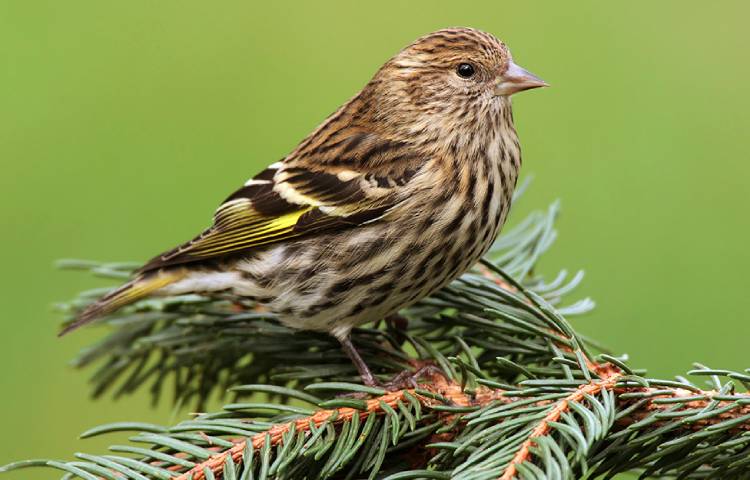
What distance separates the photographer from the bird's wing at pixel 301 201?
10.3 feet

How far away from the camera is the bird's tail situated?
10.2ft

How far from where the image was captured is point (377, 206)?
10.1 ft

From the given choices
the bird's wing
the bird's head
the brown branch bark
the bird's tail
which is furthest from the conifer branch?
the bird's head

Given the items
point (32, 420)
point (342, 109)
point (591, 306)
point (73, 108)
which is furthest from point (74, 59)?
point (591, 306)

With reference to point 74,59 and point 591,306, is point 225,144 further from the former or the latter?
point 591,306

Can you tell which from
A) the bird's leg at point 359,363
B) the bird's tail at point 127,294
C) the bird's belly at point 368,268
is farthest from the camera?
the bird's tail at point 127,294

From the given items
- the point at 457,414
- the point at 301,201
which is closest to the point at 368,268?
the point at 301,201

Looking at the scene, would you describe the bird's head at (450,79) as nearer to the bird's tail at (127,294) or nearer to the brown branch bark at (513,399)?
the bird's tail at (127,294)

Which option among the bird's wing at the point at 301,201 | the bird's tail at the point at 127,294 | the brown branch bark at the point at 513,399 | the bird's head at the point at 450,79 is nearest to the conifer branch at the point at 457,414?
the brown branch bark at the point at 513,399

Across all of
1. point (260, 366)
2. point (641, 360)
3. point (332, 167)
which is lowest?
point (641, 360)

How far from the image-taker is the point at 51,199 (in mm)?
5703

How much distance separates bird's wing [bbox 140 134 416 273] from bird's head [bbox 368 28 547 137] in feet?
0.53

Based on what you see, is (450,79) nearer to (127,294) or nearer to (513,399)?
(127,294)

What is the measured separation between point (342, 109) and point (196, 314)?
A: 853mm
